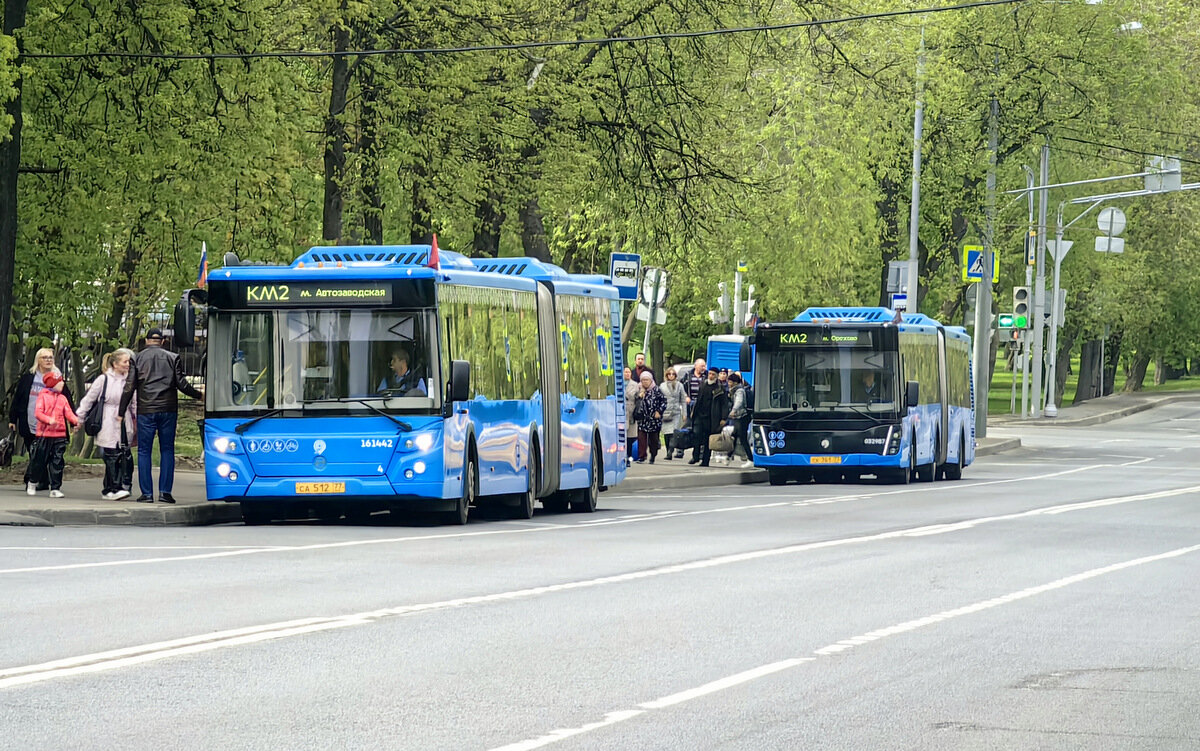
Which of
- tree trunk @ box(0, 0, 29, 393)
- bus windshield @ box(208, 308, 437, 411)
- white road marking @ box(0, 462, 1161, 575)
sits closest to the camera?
white road marking @ box(0, 462, 1161, 575)

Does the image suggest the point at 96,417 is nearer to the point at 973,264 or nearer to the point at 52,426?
the point at 52,426

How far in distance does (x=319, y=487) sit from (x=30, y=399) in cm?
454

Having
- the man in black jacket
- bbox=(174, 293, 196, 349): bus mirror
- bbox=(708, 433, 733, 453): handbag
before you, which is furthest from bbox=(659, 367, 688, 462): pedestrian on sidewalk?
bbox=(174, 293, 196, 349): bus mirror

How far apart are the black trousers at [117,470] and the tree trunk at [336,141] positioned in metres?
7.89

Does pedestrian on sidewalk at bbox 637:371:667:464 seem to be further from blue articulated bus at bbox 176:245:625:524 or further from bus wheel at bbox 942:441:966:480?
blue articulated bus at bbox 176:245:625:524

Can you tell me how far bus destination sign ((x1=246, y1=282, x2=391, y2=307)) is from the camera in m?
21.9

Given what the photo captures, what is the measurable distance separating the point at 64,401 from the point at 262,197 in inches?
325

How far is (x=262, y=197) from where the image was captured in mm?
31359

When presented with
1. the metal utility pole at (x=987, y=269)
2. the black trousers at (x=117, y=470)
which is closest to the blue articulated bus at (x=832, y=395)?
the black trousers at (x=117, y=470)

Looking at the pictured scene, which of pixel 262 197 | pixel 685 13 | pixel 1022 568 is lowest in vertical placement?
pixel 1022 568

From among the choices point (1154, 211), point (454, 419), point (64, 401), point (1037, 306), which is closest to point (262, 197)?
point (64, 401)

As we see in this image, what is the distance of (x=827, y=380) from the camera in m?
35.8

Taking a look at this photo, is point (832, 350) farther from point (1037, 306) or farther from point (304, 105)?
point (1037, 306)

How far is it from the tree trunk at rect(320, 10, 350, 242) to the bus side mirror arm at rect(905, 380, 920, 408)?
986 centimetres
